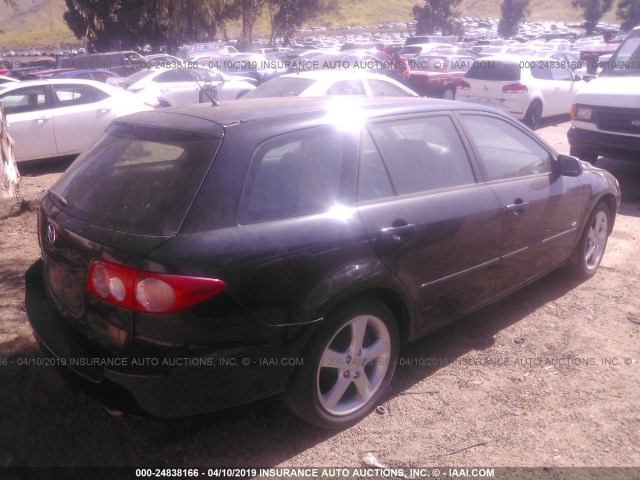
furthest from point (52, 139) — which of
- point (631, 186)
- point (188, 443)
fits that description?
point (631, 186)

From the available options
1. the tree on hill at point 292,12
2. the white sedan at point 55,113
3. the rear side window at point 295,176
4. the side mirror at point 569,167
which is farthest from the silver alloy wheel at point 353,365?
the tree on hill at point 292,12

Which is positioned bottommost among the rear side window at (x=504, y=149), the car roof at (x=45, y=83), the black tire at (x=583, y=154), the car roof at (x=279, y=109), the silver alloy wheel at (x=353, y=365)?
the black tire at (x=583, y=154)

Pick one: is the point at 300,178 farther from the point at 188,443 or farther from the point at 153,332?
the point at 188,443

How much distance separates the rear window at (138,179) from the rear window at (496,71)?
11.5 metres

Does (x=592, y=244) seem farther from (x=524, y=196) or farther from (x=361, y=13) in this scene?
(x=361, y=13)

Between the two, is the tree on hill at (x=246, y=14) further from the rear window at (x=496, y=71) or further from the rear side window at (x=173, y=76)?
the rear window at (x=496, y=71)

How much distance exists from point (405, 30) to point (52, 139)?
211 ft

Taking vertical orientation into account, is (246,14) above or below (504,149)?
above

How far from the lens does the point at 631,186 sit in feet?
27.8

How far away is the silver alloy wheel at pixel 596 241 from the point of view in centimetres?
493

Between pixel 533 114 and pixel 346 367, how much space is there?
11948mm

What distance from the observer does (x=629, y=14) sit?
5359 centimetres

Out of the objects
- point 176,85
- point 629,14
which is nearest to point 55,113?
point 176,85

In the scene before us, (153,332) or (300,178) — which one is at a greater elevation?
(300,178)
